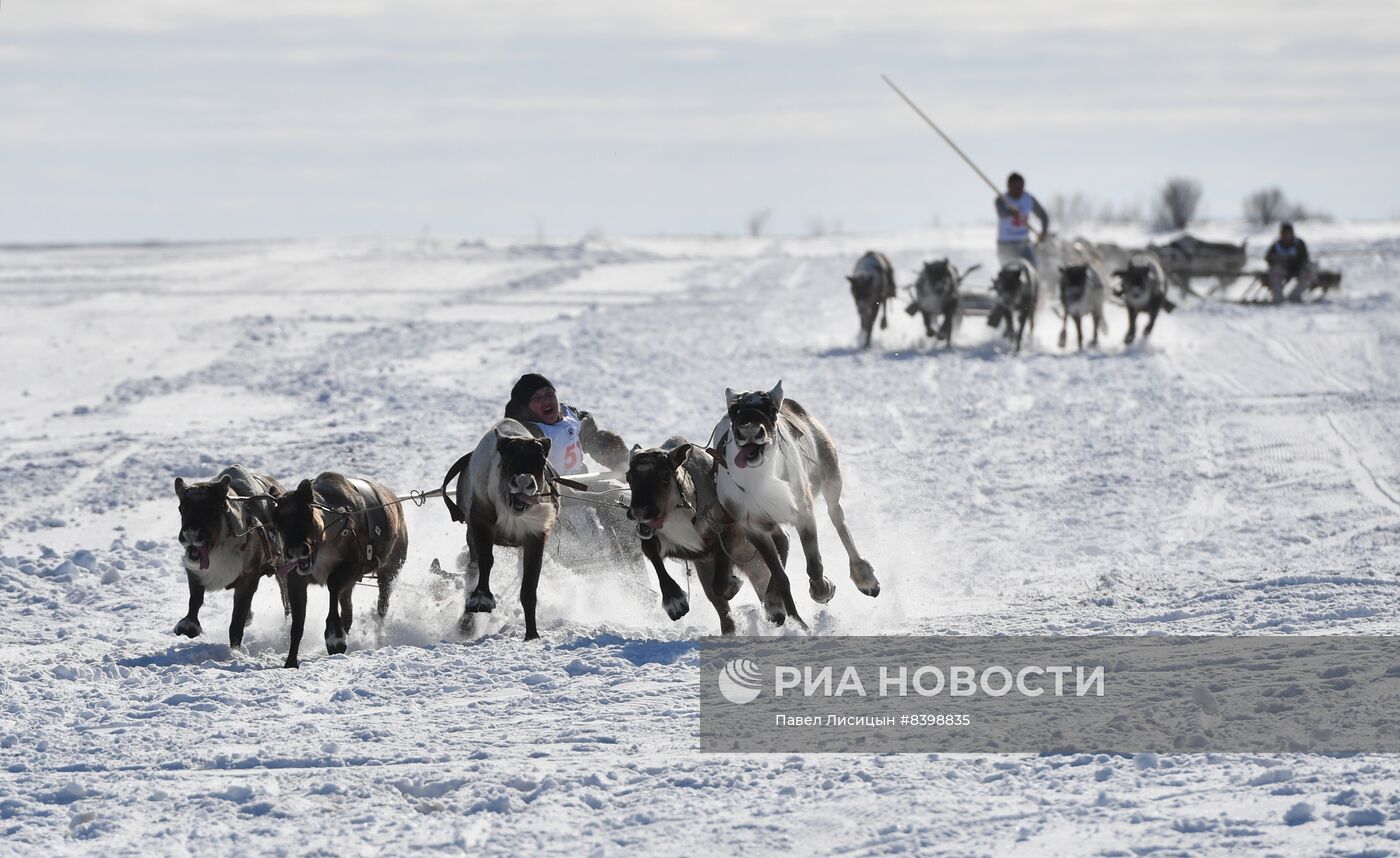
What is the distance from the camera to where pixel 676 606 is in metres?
8.67

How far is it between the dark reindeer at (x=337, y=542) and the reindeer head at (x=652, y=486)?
1.47 meters

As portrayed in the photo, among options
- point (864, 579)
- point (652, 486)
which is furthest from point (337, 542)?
point (864, 579)

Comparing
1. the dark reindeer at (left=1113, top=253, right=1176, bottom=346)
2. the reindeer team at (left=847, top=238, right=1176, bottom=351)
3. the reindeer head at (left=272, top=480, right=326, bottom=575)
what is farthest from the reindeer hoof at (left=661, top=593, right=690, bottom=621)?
the dark reindeer at (left=1113, top=253, right=1176, bottom=346)

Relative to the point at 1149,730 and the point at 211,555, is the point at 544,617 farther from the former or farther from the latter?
the point at 1149,730

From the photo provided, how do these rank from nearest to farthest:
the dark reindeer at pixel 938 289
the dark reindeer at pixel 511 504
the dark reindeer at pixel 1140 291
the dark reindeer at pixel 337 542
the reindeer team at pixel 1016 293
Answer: the dark reindeer at pixel 337 542 → the dark reindeer at pixel 511 504 → the reindeer team at pixel 1016 293 → the dark reindeer at pixel 938 289 → the dark reindeer at pixel 1140 291

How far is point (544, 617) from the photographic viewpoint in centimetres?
966

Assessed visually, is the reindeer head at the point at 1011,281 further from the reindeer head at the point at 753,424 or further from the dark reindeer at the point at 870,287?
the reindeer head at the point at 753,424

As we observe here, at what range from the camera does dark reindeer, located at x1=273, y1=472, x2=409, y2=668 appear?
8312 mm

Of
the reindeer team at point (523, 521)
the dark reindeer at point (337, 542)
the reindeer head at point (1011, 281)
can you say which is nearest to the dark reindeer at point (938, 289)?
the reindeer head at point (1011, 281)

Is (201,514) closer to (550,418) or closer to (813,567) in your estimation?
(550,418)

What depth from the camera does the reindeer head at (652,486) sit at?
8.40 metres

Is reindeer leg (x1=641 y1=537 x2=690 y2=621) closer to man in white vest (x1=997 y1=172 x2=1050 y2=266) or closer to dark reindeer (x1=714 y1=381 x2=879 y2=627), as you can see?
dark reindeer (x1=714 y1=381 x2=879 y2=627)

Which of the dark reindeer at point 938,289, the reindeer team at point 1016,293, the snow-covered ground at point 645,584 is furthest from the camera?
the dark reindeer at point 938,289

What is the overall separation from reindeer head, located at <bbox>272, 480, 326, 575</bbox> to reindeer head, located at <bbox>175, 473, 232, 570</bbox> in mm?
269
